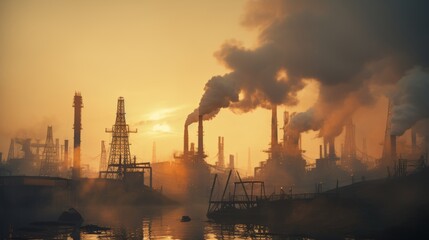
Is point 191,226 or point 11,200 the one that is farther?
point 11,200

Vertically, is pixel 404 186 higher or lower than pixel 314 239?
higher

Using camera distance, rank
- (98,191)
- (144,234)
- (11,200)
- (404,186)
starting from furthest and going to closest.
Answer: (98,191)
(11,200)
(404,186)
(144,234)

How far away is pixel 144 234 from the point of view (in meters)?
83.6

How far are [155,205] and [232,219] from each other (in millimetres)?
95653

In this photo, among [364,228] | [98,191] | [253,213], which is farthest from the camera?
[98,191]

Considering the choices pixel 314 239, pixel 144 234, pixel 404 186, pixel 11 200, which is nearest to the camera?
pixel 314 239

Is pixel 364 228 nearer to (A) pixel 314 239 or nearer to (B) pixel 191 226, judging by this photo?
(A) pixel 314 239

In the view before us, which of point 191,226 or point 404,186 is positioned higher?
point 404,186

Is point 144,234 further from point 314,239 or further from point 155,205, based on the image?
point 155,205

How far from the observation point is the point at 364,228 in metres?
77.2

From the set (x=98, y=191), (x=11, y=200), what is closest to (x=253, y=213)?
(x=11, y=200)

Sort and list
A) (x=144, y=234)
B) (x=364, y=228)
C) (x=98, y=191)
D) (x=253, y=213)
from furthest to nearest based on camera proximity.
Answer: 1. (x=98, y=191)
2. (x=253, y=213)
3. (x=144, y=234)
4. (x=364, y=228)

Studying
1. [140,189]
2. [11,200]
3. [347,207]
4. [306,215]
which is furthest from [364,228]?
[140,189]

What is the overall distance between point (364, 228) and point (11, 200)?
10345 cm
